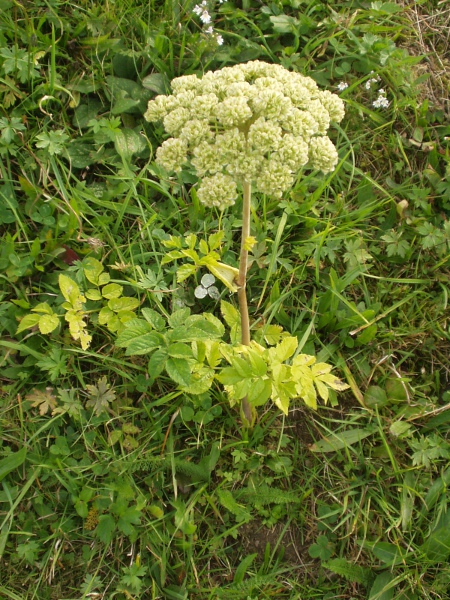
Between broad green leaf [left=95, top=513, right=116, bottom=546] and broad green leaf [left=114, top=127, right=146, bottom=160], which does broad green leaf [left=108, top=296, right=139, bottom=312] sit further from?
broad green leaf [left=95, top=513, right=116, bottom=546]

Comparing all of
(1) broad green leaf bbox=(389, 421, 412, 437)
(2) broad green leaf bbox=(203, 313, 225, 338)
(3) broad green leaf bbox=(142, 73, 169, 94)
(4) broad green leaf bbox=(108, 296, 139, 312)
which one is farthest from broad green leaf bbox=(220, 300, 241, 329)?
(3) broad green leaf bbox=(142, 73, 169, 94)

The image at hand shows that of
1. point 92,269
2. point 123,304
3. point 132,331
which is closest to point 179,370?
point 132,331

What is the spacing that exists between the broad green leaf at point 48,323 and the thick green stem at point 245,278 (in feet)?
3.57

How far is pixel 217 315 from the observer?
11.0 feet

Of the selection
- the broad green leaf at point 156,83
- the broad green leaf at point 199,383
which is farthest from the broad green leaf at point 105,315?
the broad green leaf at point 156,83

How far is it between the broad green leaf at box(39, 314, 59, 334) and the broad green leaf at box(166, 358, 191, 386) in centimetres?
77

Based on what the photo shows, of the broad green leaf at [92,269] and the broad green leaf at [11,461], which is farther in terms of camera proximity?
the broad green leaf at [92,269]

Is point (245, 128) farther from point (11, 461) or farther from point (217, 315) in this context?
point (11, 461)

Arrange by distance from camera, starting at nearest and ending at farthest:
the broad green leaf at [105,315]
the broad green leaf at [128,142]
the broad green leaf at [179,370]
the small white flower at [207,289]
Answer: the broad green leaf at [179,370] → the broad green leaf at [105,315] → the small white flower at [207,289] → the broad green leaf at [128,142]

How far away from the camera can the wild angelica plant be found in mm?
2080

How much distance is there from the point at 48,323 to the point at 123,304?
17.3 inches

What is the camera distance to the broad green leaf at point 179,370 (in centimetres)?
259

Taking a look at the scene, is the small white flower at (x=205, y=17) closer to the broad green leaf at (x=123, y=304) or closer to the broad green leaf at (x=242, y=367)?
the broad green leaf at (x=123, y=304)

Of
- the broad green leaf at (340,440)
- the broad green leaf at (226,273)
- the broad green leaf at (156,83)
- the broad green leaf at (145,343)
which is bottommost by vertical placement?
the broad green leaf at (340,440)
